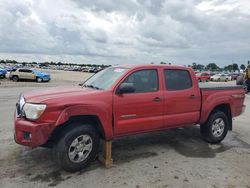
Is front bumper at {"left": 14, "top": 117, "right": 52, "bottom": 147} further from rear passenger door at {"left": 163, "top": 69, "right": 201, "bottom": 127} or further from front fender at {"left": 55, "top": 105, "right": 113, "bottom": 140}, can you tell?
rear passenger door at {"left": 163, "top": 69, "right": 201, "bottom": 127}

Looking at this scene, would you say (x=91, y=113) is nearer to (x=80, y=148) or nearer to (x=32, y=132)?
(x=80, y=148)

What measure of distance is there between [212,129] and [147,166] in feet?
7.51

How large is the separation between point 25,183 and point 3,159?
45.7 inches

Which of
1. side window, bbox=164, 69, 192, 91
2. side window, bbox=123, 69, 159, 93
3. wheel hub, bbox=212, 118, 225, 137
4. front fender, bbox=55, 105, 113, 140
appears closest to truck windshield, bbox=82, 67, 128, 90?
side window, bbox=123, 69, 159, 93

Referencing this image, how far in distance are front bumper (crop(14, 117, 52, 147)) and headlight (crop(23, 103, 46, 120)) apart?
95mm

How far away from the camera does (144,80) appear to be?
523cm

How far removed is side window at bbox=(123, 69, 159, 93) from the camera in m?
5.08

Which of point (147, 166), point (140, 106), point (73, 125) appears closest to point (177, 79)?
point (140, 106)

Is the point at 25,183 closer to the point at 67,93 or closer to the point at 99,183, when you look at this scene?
the point at 99,183

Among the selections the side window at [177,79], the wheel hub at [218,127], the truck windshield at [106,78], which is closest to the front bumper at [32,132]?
the truck windshield at [106,78]

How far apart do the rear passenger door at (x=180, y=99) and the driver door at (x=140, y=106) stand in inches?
8.6

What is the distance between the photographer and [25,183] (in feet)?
13.2

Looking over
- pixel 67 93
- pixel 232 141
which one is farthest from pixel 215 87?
pixel 67 93

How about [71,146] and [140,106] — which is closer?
[71,146]
